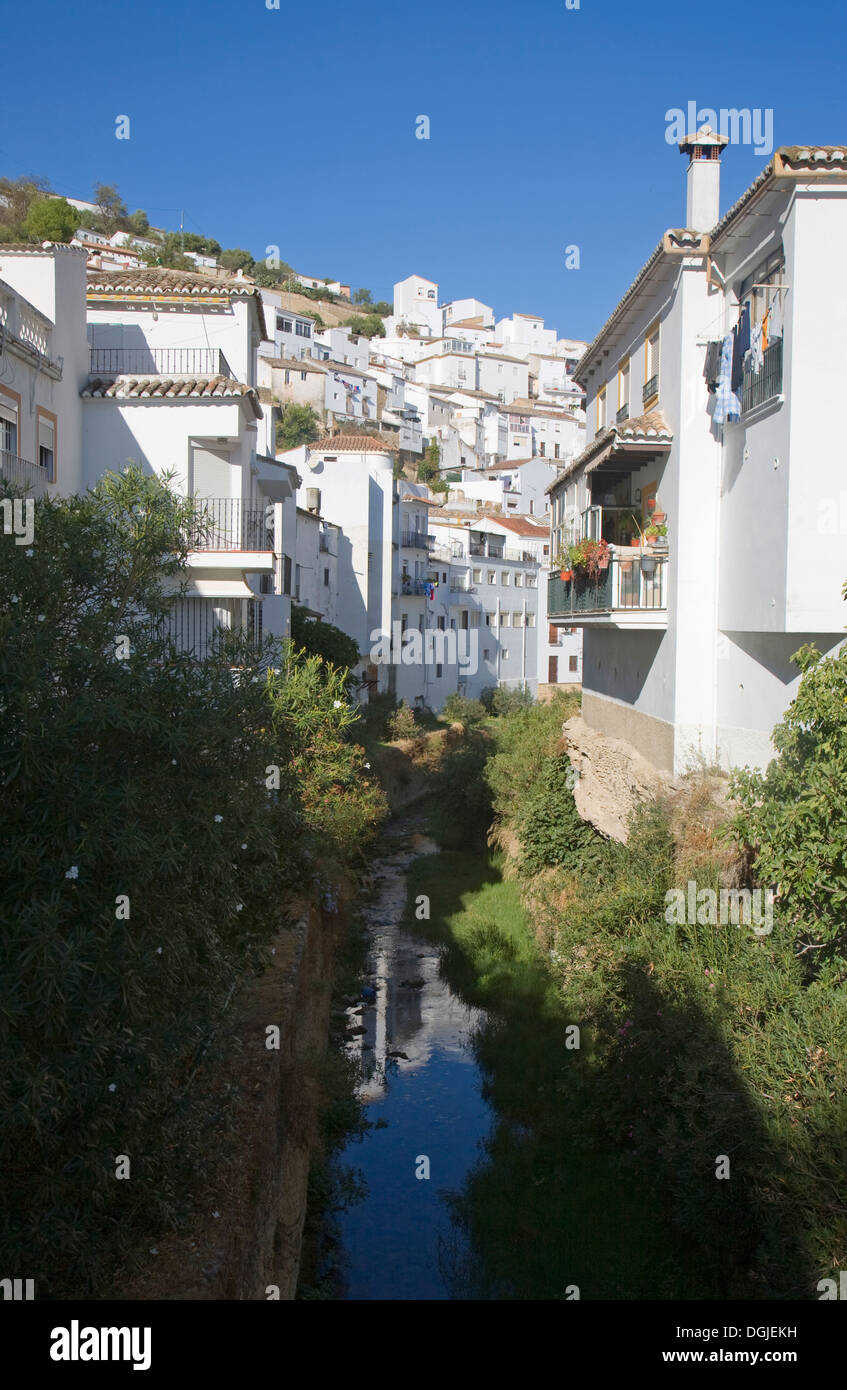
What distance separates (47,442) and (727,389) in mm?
10249

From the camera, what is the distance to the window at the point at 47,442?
1620 cm

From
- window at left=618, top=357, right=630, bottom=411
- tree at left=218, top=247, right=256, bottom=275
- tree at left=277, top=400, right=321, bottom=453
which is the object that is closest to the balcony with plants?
window at left=618, top=357, right=630, bottom=411

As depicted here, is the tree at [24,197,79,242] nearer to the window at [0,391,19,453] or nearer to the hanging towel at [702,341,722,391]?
the window at [0,391,19,453]

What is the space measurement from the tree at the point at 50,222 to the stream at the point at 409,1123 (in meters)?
48.3

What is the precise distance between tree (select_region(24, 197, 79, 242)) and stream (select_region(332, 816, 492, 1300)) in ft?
158

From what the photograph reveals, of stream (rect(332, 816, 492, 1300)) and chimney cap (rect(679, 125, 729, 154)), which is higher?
chimney cap (rect(679, 125, 729, 154))

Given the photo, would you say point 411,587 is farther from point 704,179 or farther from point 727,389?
point 727,389

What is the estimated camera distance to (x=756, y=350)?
12.3 m

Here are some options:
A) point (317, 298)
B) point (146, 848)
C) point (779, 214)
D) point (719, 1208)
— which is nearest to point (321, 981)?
point (719, 1208)

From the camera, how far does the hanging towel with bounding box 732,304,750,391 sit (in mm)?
12469

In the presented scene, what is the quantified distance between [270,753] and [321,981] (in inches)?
376

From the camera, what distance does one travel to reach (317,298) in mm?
120938

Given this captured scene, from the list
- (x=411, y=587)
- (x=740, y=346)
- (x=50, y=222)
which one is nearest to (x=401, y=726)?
(x=411, y=587)
